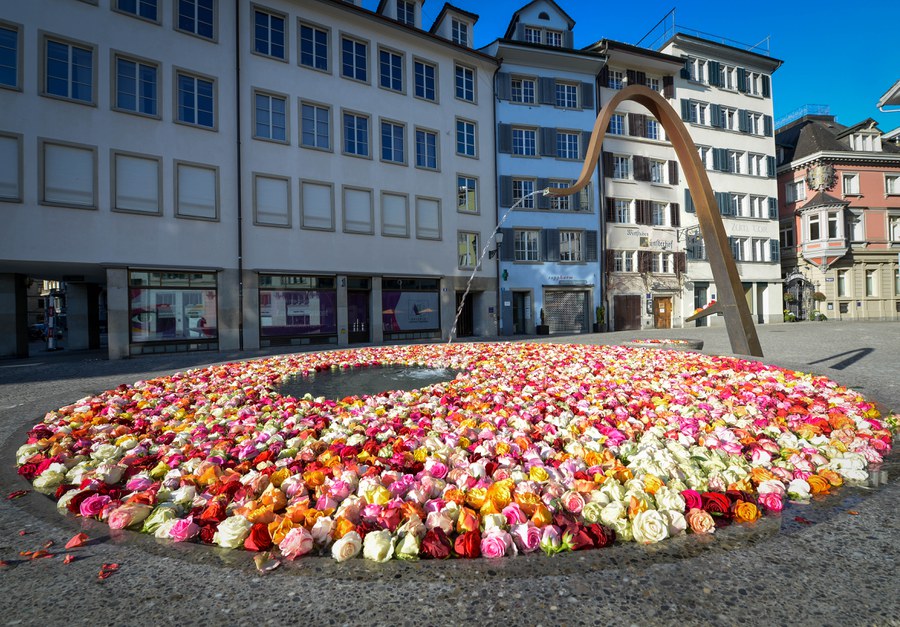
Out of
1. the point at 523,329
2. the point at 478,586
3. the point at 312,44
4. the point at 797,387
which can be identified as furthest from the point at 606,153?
the point at 478,586

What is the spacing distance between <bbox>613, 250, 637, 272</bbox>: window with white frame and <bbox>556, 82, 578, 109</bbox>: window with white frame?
32.7ft

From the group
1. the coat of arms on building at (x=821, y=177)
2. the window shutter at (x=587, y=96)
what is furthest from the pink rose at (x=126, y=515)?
the coat of arms on building at (x=821, y=177)

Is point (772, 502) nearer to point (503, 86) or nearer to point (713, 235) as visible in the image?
point (713, 235)

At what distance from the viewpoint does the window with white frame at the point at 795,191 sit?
37.0 metres

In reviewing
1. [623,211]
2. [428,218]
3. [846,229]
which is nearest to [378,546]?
[428,218]

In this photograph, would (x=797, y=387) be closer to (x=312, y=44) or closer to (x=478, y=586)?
(x=478, y=586)

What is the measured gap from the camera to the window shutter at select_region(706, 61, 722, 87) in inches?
1315

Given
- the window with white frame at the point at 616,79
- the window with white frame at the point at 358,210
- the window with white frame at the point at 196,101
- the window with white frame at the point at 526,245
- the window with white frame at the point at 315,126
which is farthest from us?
the window with white frame at the point at 616,79

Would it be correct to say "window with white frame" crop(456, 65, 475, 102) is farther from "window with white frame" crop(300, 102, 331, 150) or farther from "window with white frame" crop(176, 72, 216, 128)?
"window with white frame" crop(176, 72, 216, 128)

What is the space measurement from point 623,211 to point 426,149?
1482 cm

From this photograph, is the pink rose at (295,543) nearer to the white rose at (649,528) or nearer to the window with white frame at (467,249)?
the white rose at (649,528)

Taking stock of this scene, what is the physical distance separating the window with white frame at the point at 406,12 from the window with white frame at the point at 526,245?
1290cm

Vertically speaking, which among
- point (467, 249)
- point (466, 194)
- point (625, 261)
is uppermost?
point (466, 194)

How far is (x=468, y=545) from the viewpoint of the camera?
6.14ft
